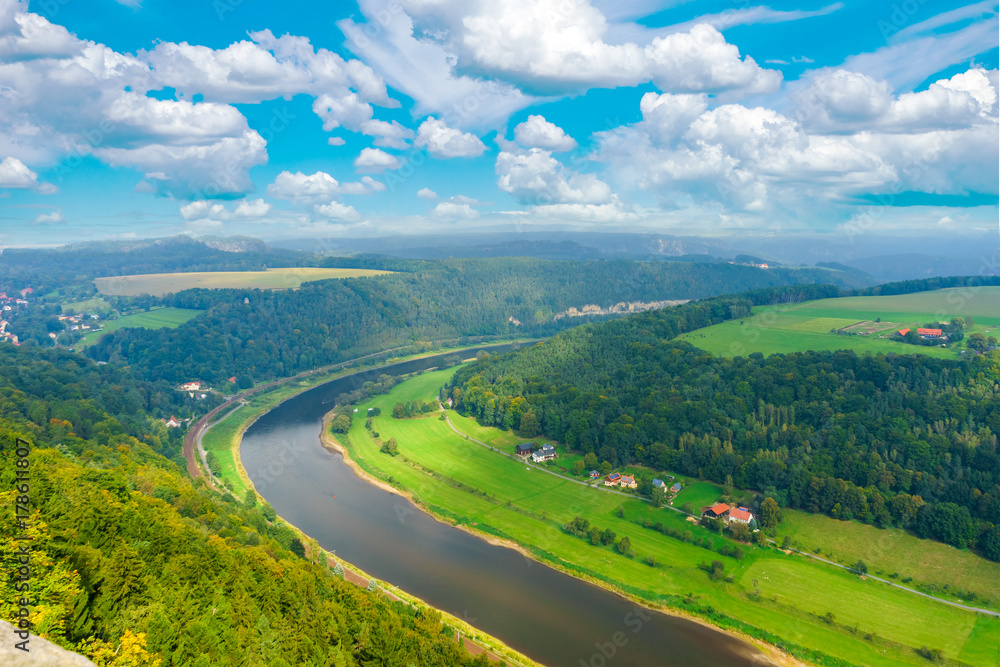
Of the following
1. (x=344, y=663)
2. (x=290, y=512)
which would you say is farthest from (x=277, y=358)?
(x=344, y=663)

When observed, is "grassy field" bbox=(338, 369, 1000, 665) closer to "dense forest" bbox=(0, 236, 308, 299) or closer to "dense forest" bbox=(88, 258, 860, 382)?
"dense forest" bbox=(88, 258, 860, 382)

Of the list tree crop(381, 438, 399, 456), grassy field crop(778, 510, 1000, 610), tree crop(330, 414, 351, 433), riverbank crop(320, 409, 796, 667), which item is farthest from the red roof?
tree crop(330, 414, 351, 433)

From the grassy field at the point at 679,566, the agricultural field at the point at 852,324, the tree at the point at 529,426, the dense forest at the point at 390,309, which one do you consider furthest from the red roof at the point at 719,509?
the dense forest at the point at 390,309

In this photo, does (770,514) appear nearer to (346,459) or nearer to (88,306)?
(346,459)

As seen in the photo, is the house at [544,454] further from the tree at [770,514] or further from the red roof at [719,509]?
the tree at [770,514]

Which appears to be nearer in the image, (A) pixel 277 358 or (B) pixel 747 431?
(B) pixel 747 431

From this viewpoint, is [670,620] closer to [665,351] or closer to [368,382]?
[665,351]
